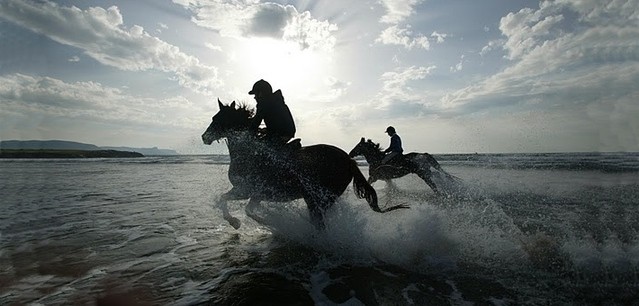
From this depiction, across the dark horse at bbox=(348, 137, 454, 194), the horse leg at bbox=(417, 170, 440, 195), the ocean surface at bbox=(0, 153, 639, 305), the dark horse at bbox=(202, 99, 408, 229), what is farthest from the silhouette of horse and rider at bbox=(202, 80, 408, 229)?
the horse leg at bbox=(417, 170, 440, 195)

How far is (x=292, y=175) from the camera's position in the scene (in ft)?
20.2

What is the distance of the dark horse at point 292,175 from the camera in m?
6.13

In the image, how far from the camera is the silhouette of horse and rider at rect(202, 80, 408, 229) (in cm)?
614

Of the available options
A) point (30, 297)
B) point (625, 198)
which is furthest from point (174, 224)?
point (625, 198)

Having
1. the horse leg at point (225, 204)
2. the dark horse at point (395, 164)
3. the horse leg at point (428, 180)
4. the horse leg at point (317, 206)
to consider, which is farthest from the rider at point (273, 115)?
the horse leg at point (428, 180)

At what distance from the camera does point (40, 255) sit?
17.6ft

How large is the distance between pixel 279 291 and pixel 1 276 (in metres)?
3.75

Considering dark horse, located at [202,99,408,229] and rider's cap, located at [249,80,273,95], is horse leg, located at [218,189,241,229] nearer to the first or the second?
dark horse, located at [202,99,408,229]

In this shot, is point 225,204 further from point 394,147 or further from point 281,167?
point 394,147

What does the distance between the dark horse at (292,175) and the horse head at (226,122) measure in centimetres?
16

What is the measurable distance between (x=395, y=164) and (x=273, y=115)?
707 centimetres

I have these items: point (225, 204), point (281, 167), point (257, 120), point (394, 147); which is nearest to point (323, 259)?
point (281, 167)

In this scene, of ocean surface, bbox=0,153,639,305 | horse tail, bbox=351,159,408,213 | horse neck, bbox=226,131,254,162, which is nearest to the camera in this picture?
ocean surface, bbox=0,153,639,305

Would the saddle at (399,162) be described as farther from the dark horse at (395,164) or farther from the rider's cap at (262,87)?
the rider's cap at (262,87)
